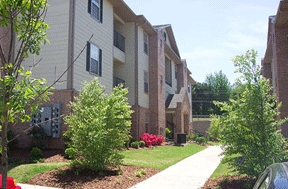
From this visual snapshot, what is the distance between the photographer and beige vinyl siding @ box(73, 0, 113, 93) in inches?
546

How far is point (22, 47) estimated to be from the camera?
3439 mm

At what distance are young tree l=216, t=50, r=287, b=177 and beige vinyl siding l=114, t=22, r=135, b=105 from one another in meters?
12.8

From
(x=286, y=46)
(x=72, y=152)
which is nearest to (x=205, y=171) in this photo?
(x=72, y=152)

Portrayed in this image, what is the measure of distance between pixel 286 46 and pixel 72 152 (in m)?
14.6

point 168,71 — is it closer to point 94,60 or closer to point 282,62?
point 282,62

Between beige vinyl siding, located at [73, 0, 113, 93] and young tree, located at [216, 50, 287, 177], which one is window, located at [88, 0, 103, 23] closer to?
beige vinyl siding, located at [73, 0, 113, 93]

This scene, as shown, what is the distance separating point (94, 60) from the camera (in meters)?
15.4

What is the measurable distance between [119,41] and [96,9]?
175 inches

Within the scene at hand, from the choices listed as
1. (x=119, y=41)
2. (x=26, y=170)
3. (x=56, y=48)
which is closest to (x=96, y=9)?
(x=56, y=48)

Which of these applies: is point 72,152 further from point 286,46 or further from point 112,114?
point 286,46

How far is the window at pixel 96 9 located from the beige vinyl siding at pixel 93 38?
285 millimetres

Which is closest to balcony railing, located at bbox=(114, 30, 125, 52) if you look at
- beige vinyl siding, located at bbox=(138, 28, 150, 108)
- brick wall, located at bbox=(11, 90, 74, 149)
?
beige vinyl siding, located at bbox=(138, 28, 150, 108)

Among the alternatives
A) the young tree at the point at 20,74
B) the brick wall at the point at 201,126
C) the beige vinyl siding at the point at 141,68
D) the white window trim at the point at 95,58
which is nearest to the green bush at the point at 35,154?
the white window trim at the point at 95,58

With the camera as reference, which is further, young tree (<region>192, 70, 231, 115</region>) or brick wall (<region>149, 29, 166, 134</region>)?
young tree (<region>192, 70, 231, 115</region>)
